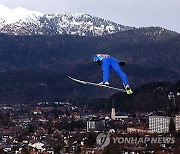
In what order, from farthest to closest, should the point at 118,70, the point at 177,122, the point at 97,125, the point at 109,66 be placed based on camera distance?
the point at 97,125
the point at 177,122
the point at 109,66
the point at 118,70

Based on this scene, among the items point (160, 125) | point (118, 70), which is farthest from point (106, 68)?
point (160, 125)

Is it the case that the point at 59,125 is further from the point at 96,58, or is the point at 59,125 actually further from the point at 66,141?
the point at 96,58

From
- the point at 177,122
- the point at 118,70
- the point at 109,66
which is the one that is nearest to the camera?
the point at 118,70

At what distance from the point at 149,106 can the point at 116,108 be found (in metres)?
4.26

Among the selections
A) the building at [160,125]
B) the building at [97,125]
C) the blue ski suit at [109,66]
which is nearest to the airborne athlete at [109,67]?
the blue ski suit at [109,66]

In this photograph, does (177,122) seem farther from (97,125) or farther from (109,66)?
(109,66)

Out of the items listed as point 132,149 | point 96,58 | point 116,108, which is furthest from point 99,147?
point 116,108

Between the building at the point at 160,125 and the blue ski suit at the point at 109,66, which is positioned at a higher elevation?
the building at the point at 160,125

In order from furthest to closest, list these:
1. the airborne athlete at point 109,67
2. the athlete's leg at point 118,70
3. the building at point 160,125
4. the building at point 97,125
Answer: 1. the building at point 97,125
2. the building at point 160,125
3. the airborne athlete at point 109,67
4. the athlete's leg at point 118,70

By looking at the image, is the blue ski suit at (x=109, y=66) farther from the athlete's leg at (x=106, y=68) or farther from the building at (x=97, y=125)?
the building at (x=97, y=125)

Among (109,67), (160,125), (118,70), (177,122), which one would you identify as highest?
(177,122)

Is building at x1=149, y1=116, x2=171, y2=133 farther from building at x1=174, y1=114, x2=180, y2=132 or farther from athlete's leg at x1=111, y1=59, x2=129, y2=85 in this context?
athlete's leg at x1=111, y1=59, x2=129, y2=85

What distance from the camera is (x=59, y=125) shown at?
76.2 m

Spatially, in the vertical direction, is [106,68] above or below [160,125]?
below
